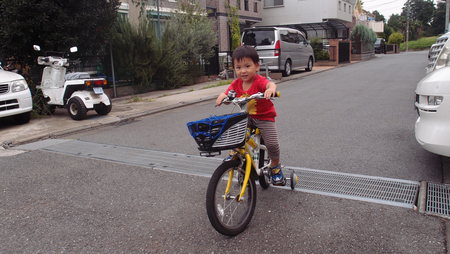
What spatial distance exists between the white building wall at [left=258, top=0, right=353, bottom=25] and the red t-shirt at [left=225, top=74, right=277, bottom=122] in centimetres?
3163

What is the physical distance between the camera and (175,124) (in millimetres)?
7871

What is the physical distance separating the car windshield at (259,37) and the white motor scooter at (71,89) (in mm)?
8962

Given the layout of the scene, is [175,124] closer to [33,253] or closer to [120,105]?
[120,105]

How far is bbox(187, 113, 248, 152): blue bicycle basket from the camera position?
2811mm

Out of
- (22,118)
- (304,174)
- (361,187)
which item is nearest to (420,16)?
(22,118)

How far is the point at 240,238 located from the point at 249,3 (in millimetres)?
28077

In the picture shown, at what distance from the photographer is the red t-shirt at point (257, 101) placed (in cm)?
341

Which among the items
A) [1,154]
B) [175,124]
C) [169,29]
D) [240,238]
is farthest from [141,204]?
[169,29]

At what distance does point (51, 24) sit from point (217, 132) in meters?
7.79

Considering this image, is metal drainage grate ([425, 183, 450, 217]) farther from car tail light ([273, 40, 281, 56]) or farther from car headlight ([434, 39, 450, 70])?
car tail light ([273, 40, 281, 56])

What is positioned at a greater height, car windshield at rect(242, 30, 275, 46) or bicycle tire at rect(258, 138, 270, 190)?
car windshield at rect(242, 30, 275, 46)

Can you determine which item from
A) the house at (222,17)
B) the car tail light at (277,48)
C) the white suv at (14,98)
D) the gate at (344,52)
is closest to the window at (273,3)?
the house at (222,17)

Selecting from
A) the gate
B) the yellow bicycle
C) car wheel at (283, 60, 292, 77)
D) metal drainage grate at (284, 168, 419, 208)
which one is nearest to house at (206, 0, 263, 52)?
the gate

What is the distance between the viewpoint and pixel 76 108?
8297mm
